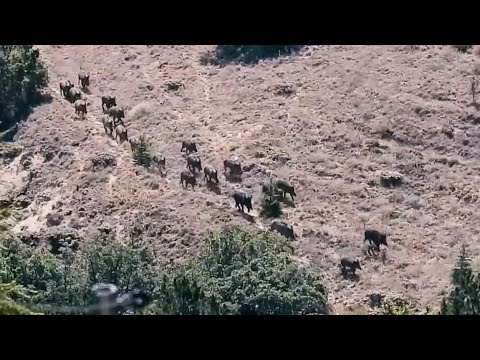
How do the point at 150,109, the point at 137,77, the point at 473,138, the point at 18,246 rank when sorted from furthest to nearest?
the point at 137,77 < the point at 150,109 < the point at 473,138 < the point at 18,246

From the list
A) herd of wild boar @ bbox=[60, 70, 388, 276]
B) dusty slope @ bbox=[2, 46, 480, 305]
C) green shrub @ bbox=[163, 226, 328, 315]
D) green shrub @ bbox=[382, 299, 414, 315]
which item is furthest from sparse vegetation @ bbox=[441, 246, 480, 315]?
herd of wild boar @ bbox=[60, 70, 388, 276]

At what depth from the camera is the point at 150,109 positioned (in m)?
A: 29.9

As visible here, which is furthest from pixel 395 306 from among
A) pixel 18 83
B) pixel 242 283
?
pixel 18 83

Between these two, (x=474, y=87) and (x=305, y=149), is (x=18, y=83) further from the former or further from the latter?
(x=474, y=87)

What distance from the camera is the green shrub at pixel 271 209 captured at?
76.7 ft

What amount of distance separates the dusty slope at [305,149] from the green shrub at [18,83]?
0.89 meters

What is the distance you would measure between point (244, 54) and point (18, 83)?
907 cm

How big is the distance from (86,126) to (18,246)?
980 cm

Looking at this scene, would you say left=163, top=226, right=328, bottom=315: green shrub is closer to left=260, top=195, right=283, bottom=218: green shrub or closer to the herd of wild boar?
the herd of wild boar

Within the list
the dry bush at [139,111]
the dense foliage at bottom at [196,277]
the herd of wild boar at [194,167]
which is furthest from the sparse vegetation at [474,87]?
the dense foliage at bottom at [196,277]

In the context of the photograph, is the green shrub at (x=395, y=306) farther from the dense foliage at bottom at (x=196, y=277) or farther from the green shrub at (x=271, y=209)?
the green shrub at (x=271, y=209)

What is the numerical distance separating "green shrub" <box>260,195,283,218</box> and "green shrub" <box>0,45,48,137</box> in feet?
34.1
